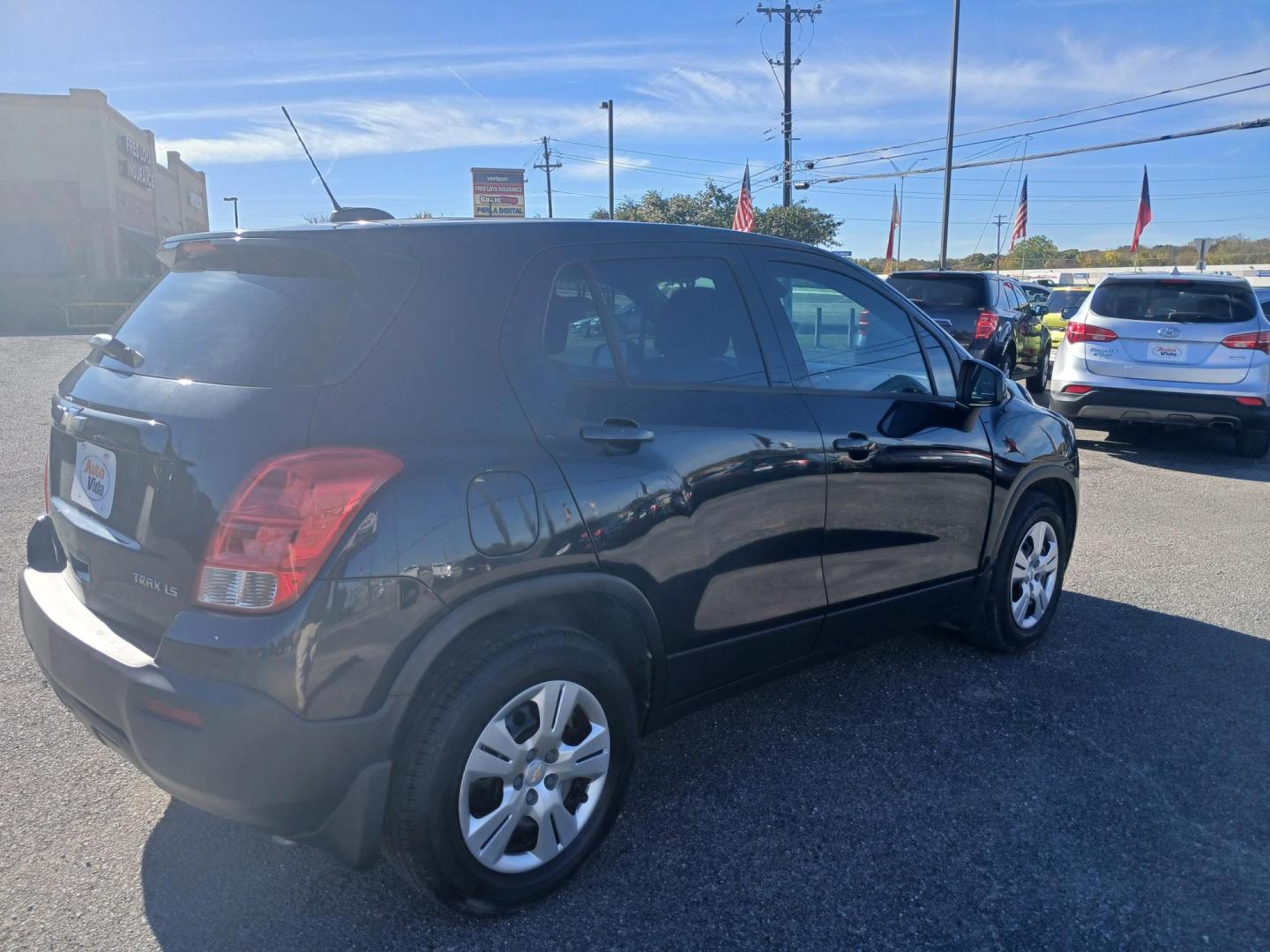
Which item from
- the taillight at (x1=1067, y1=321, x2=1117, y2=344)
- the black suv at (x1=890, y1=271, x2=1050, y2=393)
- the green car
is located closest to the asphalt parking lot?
the taillight at (x1=1067, y1=321, x2=1117, y2=344)

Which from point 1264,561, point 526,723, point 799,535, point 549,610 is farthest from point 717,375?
point 1264,561

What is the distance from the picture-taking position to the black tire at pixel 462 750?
2352 millimetres

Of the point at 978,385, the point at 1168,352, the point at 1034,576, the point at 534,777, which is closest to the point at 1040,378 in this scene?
the point at 1168,352

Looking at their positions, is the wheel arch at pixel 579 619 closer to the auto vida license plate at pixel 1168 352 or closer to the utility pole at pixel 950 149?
the auto vida license plate at pixel 1168 352

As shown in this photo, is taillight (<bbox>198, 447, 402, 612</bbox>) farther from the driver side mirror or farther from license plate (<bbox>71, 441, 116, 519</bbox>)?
the driver side mirror

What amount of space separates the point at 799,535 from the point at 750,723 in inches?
36.2

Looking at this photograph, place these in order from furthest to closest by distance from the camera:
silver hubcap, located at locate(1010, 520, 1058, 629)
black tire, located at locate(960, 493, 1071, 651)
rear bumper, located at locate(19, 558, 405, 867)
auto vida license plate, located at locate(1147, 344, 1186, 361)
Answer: auto vida license plate, located at locate(1147, 344, 1186, 361) < silver hubcap, located at locate(1010, 520, 1058, 629) < black tire, located at locate(960, 493, 1071, 651) < rear bumper, located at locate(19, 558, 405, 867)

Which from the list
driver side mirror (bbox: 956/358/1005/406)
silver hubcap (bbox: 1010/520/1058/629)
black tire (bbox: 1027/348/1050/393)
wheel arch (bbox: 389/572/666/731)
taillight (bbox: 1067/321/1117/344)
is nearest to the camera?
wheel arch (bbox: 389/572/666/731)

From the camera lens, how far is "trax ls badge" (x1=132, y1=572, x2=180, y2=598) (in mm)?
2326

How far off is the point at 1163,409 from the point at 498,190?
1710 inches

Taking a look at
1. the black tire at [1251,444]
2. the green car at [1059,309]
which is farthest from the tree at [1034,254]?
the black tire at [1251,444]

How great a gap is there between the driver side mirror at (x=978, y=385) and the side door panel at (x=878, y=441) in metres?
0.06

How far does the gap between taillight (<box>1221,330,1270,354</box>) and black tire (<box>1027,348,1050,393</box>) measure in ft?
21.8

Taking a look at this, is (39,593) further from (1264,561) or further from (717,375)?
(1264,561)
